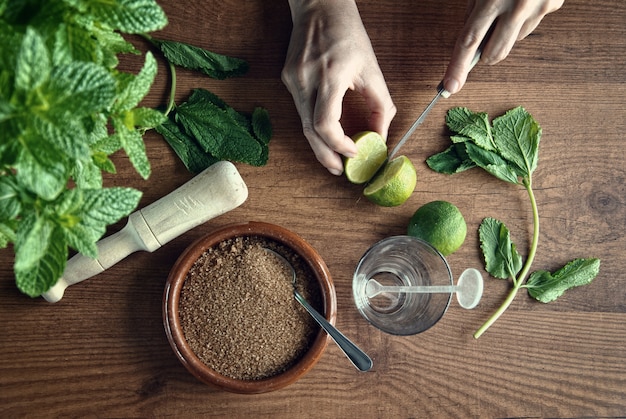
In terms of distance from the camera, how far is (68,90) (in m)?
0.64

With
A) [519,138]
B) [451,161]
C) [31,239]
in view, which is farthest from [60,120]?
[519,138]

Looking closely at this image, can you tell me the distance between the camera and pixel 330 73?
1153mm

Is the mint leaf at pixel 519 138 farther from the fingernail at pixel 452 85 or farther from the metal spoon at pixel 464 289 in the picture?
the metal spoon at pixel 464 289

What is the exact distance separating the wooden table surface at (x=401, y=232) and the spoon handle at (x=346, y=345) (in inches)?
3.9

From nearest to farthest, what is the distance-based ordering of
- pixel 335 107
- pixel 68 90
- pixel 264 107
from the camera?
pixel 68 90 → pixel 335 107 → pixel 264 107

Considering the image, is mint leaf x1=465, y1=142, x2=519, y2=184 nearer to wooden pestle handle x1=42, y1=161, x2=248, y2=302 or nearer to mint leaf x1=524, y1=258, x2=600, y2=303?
mint leaf x1=524, y1=258, x2=600, y2=303

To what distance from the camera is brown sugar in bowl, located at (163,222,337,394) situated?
1.11 m

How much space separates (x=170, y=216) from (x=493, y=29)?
0.75 metres

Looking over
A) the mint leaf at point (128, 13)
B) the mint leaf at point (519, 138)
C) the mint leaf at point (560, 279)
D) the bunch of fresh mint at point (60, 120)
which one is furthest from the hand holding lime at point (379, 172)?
the mint leaf at point (128, 13)

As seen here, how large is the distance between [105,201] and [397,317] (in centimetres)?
68

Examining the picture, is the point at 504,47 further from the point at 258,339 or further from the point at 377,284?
the point at 258,339

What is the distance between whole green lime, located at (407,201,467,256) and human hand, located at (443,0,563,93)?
0.80 ft

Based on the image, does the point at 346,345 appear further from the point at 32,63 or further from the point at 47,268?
the point at 32,63

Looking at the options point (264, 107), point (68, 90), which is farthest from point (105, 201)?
point (264, 107)
